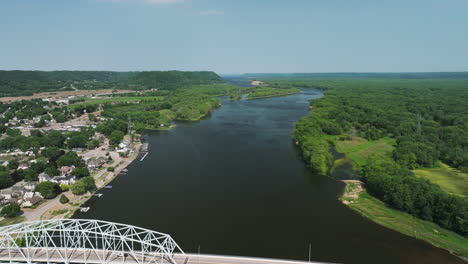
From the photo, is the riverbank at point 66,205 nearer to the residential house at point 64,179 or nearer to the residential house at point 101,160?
the residential house at point 64,179

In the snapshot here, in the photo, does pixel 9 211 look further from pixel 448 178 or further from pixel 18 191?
pixel 448 178

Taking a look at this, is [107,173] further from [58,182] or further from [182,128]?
[182,128]

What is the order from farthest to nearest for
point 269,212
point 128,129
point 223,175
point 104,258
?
point 128,129
point 223,175
point 269,212
point 104,258

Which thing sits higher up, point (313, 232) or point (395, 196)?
point (395, 196)

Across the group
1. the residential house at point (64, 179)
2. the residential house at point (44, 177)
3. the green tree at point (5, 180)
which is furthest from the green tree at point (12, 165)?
the residential house at point (64, 179)

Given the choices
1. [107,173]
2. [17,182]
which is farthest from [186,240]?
[17,182]
